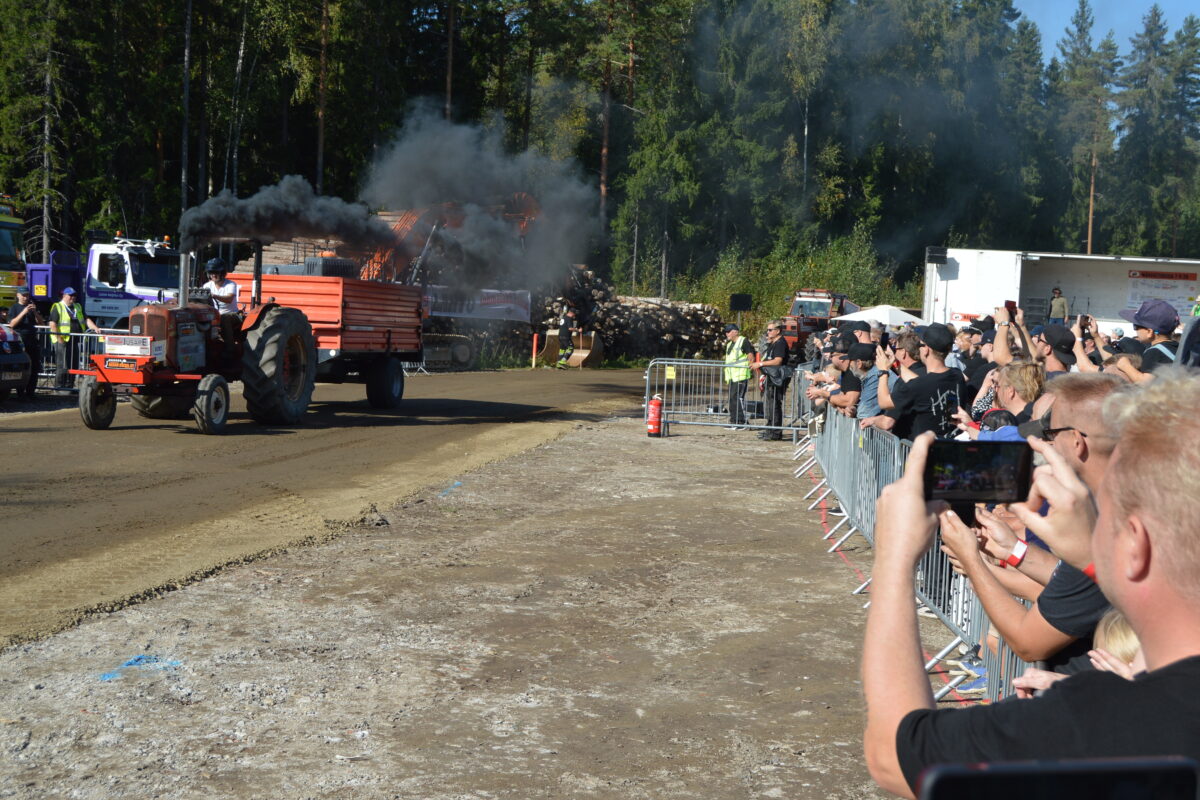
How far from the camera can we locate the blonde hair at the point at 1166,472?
169cm

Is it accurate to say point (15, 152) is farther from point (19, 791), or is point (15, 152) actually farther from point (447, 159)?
point (19, 791)

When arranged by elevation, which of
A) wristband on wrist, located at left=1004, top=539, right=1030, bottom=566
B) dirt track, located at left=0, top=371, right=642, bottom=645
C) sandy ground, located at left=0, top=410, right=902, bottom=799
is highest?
wristband on wrist, located at left=1004, top=539, right=1030, bottom=566

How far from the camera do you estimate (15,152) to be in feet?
113

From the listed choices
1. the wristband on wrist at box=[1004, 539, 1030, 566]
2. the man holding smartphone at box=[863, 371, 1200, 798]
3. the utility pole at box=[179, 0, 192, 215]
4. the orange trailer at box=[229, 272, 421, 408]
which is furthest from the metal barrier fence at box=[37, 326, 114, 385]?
the man holding smartphone at box=[863, 371, 1200, 798]

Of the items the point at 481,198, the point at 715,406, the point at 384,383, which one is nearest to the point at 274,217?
the point at 384,383

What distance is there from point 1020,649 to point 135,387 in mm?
12805

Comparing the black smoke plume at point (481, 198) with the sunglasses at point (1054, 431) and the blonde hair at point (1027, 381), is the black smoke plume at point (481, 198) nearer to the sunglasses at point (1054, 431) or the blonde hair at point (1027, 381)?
the blonde hair at point (1027, 381)

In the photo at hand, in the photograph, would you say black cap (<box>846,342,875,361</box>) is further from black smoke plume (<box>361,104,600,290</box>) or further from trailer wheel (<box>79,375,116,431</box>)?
black smoke plume (<box>361,104,600,290</box>)

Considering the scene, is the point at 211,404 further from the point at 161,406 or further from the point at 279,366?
the point at 161,406

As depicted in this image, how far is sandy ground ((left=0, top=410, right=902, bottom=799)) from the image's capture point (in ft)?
15.5

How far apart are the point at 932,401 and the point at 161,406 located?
10893mm

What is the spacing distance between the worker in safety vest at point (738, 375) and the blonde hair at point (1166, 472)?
53.1 feet

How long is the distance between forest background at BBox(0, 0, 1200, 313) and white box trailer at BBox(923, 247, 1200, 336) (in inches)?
788

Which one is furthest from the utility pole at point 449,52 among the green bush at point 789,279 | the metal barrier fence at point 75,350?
the metal barrier fence at point 75,350
